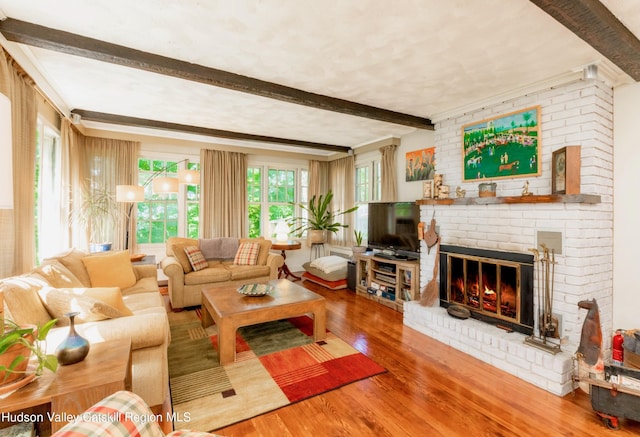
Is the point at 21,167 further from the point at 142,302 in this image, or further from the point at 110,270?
the point at 142,302

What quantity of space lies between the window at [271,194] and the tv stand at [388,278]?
2.18 meters

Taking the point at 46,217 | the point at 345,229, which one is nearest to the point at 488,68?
the point at 345,229

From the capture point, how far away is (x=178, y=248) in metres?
4.28

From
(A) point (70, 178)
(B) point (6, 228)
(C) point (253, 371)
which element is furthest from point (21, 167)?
(C) point (253, 371)

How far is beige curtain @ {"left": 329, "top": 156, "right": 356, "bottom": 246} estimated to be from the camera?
5.89 m

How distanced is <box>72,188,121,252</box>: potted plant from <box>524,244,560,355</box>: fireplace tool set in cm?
479

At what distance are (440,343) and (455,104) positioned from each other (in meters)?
2.54

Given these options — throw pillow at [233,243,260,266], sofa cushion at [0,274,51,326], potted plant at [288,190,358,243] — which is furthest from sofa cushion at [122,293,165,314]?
potted plant at [288,190,358,243]

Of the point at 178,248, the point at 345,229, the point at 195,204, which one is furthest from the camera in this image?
the point at 345,229

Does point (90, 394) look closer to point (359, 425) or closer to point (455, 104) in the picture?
point (359, 425)

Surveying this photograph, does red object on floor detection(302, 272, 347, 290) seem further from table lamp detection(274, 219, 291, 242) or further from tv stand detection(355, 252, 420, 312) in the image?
table lamp detection(274, 219, 291, 242)

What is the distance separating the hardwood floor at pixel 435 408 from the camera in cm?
182

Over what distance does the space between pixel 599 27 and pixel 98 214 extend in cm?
555

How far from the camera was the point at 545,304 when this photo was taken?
248 cm
